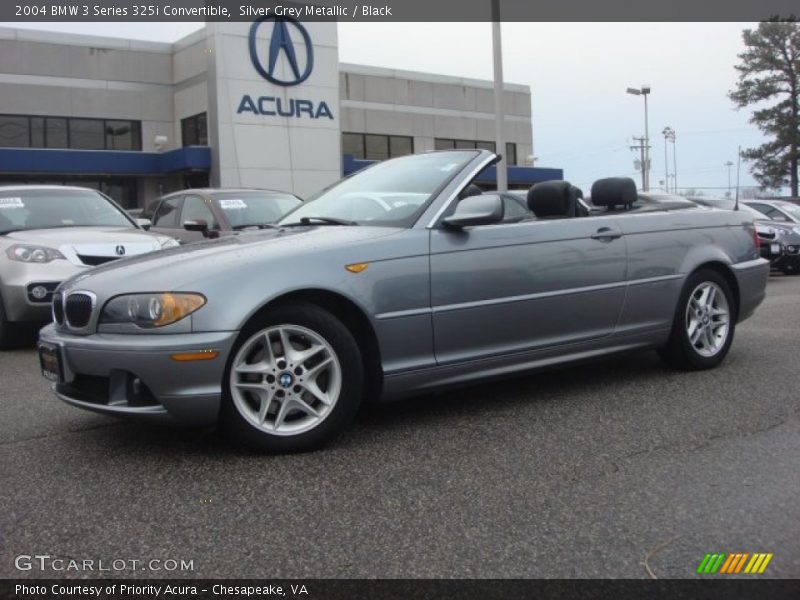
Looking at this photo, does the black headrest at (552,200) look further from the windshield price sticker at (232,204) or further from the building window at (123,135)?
the building window at (123,135)

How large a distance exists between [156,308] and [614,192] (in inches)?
126

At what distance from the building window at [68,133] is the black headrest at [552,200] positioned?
2738 cm

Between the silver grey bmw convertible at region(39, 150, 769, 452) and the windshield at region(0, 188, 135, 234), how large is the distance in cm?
391

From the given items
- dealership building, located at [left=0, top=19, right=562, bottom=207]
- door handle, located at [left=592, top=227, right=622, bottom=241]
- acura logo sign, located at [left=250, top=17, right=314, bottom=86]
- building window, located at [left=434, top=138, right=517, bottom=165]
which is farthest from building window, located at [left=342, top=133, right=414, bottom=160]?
door handle, located at [left=592, top=227, right=622, bottom=241]

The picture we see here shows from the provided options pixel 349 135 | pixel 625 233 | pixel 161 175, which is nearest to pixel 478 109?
pixel 349 135

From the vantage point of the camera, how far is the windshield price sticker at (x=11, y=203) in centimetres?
779

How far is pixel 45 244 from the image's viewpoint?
Answer: 7.04m

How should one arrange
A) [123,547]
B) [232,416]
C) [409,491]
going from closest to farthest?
[123,547] → [409,491] → [232,416]

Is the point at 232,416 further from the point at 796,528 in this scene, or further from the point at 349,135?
the point at 349,135

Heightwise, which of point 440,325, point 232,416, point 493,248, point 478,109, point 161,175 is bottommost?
point 232,416

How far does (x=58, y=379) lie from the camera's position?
3762mm

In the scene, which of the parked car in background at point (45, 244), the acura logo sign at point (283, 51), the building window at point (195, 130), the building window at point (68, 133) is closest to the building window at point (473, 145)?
the acura logo sign at point (283, 51)

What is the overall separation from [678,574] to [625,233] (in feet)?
9.14

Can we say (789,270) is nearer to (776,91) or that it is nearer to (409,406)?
(409,406)
